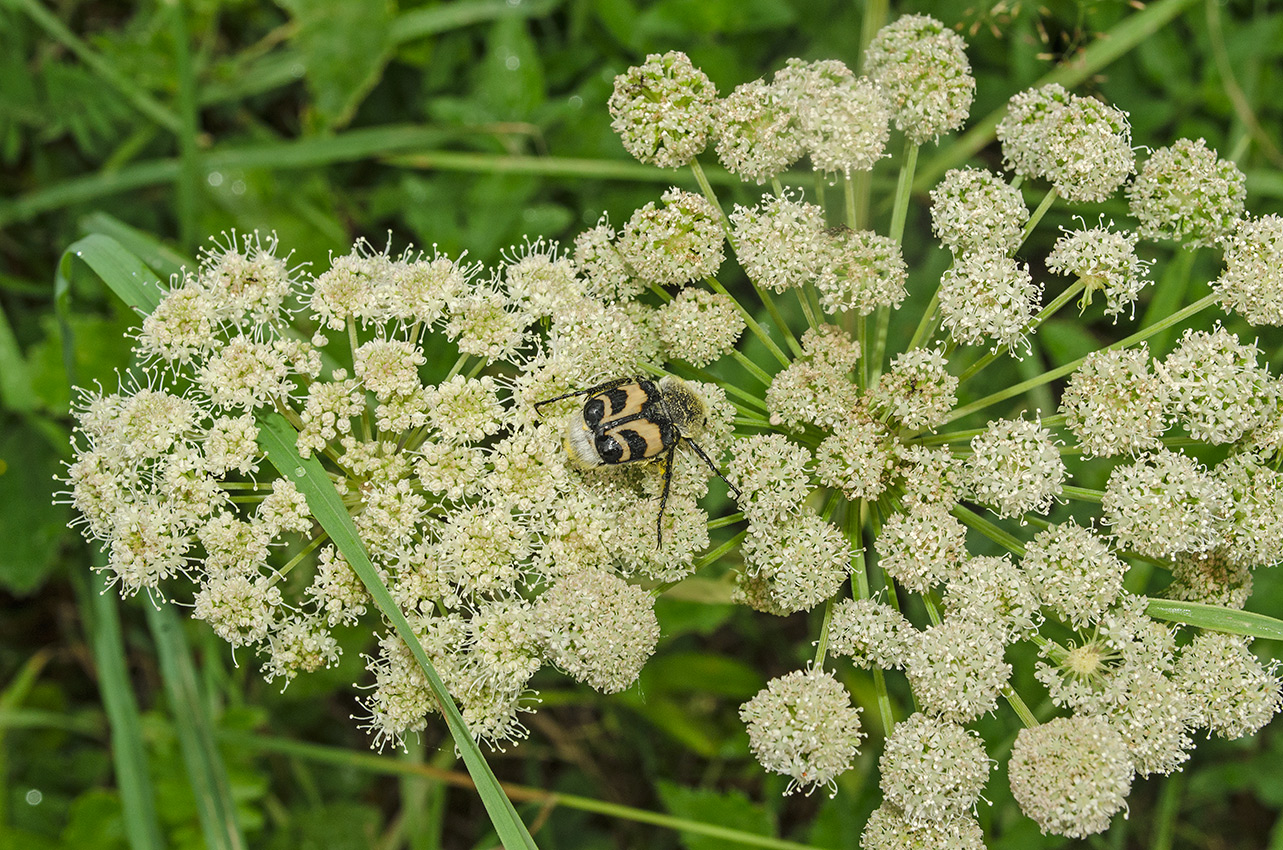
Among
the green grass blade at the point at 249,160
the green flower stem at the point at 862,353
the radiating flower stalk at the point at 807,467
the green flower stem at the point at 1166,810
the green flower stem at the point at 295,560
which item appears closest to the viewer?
the radiating flower stalk at the point at 807,467

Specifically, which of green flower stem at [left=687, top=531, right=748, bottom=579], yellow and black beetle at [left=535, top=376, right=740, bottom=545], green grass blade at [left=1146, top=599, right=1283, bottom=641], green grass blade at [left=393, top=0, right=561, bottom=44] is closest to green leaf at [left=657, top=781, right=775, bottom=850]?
green flower stem at [left=687, top=531, right=748, bottom=579]

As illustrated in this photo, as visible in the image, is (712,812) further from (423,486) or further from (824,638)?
(423,486)

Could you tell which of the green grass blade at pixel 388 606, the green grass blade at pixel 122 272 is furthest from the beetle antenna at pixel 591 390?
the green grass blade at pixel 122 272

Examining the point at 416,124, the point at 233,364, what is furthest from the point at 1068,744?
the point at 416,124

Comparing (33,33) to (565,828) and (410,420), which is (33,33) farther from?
(565,828)

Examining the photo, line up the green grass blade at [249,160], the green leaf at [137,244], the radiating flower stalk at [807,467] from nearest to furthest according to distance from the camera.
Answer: the radiating flower stalk at [807,467] → the green leaf at [137,244] → the green grass blade at [249,160]

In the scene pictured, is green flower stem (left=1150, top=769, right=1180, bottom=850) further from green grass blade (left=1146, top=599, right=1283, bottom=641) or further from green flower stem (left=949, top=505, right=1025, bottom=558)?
green flower stem (left=949, top=505, right=1025, bottom=558)

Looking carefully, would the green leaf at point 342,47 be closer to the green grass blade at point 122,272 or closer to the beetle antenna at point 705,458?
the green grass blade at point 122,272
